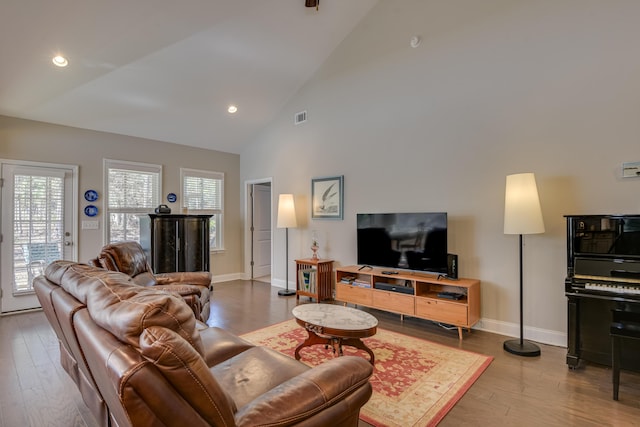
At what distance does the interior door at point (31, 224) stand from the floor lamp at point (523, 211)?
5709 mm

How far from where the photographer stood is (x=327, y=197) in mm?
5238

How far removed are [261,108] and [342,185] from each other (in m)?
2.11

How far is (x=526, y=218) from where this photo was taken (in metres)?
3.03

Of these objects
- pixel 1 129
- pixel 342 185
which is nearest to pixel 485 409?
pixel 342 185

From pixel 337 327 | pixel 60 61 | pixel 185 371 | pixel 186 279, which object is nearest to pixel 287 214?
pixel 186 279

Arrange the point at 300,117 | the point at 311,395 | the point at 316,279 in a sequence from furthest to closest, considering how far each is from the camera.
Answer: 1. the point at 300,117
2. the point at 316,279
3. the point at 311,395

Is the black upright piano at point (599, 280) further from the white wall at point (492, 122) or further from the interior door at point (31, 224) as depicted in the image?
the interior door at point (31, 224)

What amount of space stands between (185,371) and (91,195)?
5087 millimetres

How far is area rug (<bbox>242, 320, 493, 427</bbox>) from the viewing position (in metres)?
2.13

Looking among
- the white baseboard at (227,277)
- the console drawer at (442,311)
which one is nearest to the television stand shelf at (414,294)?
the console drawer at (442,311)

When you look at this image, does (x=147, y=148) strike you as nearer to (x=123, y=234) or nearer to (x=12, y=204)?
(x=123, y=234)

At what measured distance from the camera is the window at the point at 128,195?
5.18 metres

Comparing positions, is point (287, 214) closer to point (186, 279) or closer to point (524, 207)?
point (186, 279)

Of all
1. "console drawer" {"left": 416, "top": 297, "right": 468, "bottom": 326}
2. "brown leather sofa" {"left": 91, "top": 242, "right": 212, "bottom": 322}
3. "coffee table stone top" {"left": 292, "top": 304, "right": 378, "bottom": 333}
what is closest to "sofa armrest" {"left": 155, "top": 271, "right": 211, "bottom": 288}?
"brown leather sofa" {"left": 91, "top": 242, "right": 212, "bottom": 322}
